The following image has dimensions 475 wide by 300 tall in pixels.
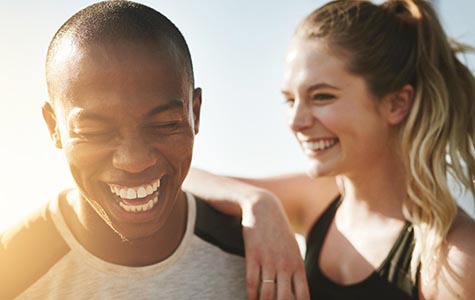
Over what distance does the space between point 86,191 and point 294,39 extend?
70.1 inches

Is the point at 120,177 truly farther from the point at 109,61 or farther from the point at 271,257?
the point at 271,257

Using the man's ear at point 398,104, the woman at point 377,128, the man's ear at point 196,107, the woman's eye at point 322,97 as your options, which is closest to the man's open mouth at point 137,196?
the man's ear at point 196,107

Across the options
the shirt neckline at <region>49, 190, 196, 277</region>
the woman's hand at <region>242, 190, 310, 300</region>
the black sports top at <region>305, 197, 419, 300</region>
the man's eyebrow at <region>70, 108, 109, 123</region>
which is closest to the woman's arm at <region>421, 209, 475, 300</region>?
the black sports top at <region>305, 197, 419, 300</region>

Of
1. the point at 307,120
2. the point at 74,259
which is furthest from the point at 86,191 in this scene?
the point at 307,120

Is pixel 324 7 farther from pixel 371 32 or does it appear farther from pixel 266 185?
pixel 266 185

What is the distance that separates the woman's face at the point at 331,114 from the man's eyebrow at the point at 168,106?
4.40 ft

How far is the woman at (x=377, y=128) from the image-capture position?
2893mm

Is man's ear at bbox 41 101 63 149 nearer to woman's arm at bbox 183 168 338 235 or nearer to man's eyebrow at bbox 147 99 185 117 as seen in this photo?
man's eyebrow at bbox 147 99 185 117

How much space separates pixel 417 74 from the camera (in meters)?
3.13

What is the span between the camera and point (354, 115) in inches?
118

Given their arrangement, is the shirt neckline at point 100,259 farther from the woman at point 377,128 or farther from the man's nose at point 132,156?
the woman at point 377,128

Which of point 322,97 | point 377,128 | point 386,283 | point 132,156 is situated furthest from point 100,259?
point 377,128

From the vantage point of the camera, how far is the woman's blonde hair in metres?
2.97

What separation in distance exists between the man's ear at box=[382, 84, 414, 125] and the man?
135 cm
